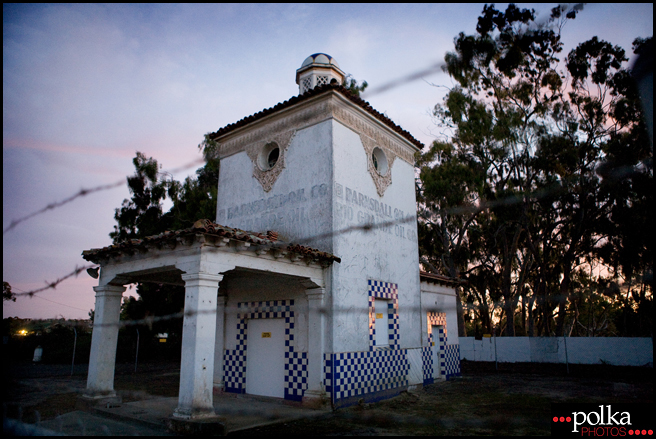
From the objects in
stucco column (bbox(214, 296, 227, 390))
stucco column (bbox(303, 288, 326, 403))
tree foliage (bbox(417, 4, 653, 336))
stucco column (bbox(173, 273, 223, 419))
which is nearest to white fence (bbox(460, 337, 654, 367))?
tree foliage (bbox(417, 4, 653, 336))

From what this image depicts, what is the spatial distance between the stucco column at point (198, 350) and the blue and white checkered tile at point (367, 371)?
2847 millimetres

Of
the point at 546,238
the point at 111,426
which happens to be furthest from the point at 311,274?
the point at 546,238

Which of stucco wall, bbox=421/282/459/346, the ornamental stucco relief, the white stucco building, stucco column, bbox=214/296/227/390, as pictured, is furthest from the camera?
stucco wall, bbox=421/282/459/346

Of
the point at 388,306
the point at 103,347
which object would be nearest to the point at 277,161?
the point at 388,306

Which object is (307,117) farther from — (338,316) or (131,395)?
(131,395)

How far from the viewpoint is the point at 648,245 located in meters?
16.8

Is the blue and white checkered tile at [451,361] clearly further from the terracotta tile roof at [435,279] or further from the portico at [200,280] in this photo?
the portico at [200,280]

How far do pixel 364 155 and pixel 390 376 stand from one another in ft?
18.4

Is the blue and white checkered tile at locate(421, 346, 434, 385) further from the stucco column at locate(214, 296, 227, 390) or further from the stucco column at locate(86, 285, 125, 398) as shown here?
the stucco column at locate(86, 285, 125, 398)

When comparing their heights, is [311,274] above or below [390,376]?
above

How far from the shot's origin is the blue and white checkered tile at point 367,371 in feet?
28.9

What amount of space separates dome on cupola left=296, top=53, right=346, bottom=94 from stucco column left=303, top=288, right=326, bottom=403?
6461 mm

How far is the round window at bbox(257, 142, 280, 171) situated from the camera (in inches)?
452

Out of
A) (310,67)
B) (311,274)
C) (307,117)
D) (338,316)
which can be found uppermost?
(310,67)
